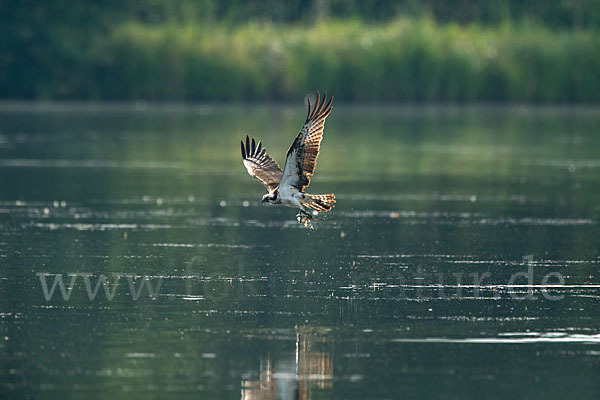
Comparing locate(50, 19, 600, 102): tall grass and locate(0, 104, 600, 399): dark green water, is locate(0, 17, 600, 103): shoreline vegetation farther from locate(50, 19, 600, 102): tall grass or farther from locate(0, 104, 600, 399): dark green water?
locate(0, 104, 600, 399): dark green water

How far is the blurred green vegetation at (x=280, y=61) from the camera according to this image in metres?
48.9

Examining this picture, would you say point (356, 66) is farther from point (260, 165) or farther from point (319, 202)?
point (319, 202)

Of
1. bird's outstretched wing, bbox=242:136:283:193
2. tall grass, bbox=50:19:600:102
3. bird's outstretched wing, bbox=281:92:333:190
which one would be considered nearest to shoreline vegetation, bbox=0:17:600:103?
tall grass, bbox=50:19:600:102

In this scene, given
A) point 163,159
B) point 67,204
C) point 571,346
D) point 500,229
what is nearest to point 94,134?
point 163,159

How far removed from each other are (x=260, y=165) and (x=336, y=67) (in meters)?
35.9

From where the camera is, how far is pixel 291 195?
11836 millimetres

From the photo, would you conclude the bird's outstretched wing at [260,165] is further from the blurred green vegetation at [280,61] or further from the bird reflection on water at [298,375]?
the blurred green vegetation at [280,61]

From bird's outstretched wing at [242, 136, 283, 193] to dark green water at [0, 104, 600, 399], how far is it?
682 mm

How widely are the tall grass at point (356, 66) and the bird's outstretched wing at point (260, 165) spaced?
35483 mm

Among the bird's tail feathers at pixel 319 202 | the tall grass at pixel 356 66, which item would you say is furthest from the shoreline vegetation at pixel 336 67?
the bird's tail feathers at pixel 319 202

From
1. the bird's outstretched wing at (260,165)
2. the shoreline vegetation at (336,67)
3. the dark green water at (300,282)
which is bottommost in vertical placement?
the dark green water at (300,282)

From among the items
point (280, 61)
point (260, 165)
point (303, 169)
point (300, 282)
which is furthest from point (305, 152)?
point (280, 61)

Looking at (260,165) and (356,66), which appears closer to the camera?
(260,165)

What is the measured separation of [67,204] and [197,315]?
7372mm
